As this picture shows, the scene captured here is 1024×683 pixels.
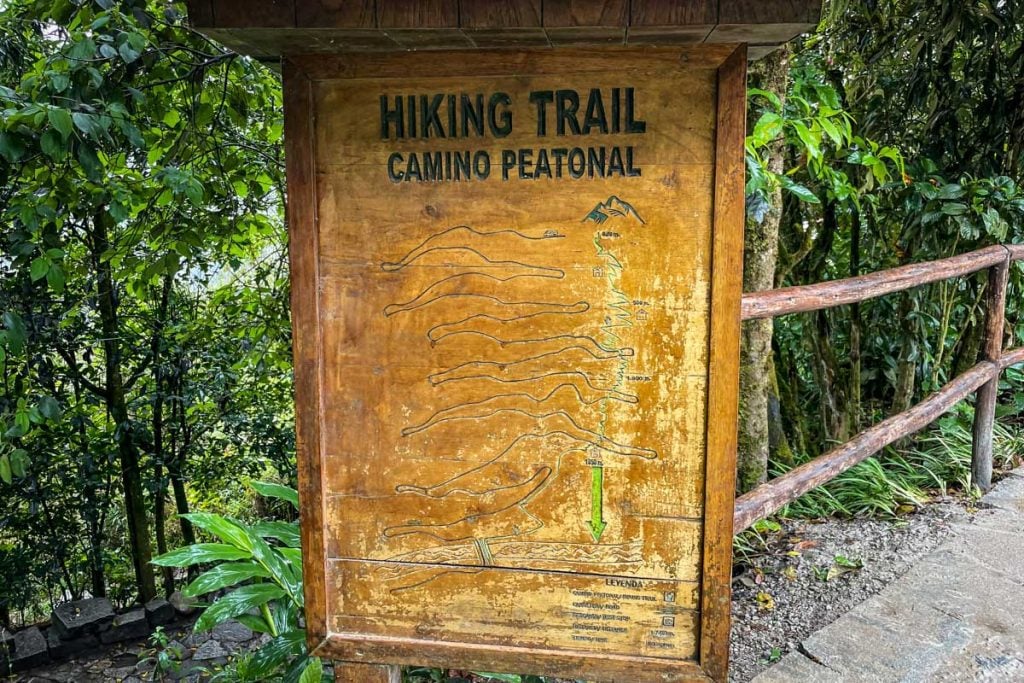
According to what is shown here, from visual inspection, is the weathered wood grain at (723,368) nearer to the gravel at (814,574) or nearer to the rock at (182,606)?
the gravel at (814,574)

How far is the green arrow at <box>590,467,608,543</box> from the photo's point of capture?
53.9 inches

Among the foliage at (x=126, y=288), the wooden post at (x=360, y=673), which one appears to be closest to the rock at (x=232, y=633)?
the foliage at (x=126, y=288)

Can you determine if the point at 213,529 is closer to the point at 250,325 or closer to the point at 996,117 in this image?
the point at 250,325

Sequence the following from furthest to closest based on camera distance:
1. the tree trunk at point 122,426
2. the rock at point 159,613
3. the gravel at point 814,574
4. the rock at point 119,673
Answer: the rock at point 159,613 → the tree trunk at point 122,426 → the rock at point 119,673 → the gravel at point 814,574

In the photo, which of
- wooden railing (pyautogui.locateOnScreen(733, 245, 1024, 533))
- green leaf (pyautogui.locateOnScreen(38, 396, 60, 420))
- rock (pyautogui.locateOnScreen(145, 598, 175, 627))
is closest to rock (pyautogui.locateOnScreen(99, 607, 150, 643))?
rock (pyautogui.locateOnScreen(145, 598, 175, 627))

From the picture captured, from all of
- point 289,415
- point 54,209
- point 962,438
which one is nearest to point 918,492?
point 962,438

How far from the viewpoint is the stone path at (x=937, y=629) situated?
1.96 meters

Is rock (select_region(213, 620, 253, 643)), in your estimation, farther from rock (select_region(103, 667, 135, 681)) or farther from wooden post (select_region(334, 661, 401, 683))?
wooden post (select_region(334, 661, 401, 683))

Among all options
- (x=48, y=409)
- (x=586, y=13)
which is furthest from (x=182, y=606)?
(x=586, y=13)

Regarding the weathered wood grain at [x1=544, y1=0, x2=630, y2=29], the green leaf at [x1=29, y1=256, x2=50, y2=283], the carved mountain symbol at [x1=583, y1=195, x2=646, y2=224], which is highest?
the weathered wood grain at [x1=544, y1=0, x2=630, y2=29]

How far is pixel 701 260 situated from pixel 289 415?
15.2ft

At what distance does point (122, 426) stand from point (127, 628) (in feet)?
4.22

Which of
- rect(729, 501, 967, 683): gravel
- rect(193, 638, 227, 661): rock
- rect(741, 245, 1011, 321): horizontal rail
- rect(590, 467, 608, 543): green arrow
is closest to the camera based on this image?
rect(590, 467, 608, 543): green arrow

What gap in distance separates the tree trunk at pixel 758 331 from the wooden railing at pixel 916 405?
0.39m
